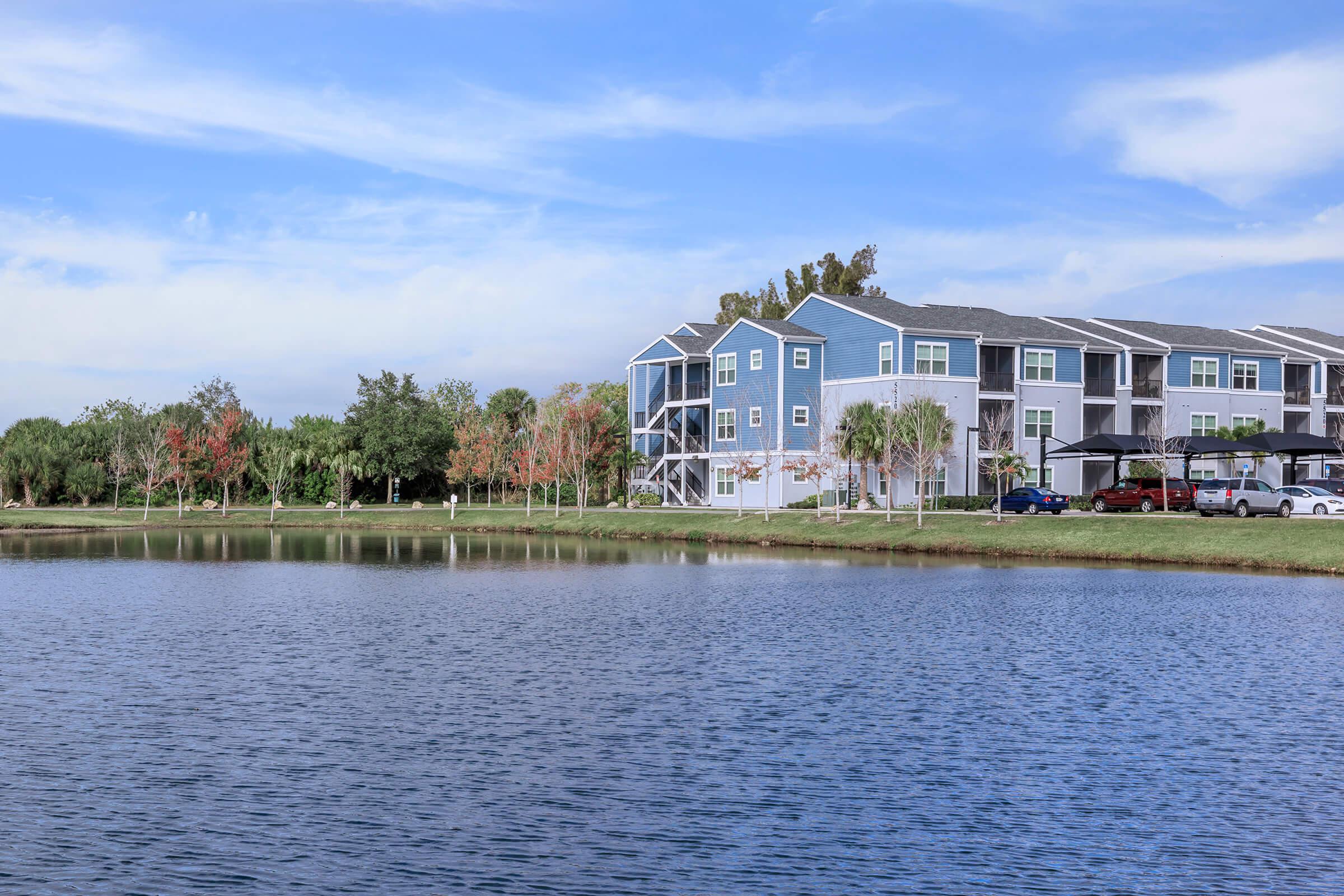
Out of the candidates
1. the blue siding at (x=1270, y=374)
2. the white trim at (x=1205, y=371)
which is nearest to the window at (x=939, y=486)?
the white trim at (x=1205, y=371)

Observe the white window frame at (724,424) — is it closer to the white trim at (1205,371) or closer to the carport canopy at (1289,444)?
the carport canopy at (1289,444)

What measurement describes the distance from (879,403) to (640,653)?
168 ft

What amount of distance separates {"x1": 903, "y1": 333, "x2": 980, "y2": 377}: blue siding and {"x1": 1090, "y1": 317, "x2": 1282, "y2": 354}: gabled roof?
1517cm

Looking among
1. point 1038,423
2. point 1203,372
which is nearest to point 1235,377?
point 1203,372

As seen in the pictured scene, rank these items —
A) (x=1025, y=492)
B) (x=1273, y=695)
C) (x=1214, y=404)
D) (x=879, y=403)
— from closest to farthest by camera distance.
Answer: (x=1273, y=695), (x=1025, y=492), (x=879, y=403), (x=1214, y=404)

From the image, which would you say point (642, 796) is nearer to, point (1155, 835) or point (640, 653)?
point (1155, 835)

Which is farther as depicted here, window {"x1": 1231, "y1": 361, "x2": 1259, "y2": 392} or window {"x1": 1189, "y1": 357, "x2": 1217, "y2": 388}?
window {"x1": 1231, "y1": 361, "x2": 1259, "y2": 392}

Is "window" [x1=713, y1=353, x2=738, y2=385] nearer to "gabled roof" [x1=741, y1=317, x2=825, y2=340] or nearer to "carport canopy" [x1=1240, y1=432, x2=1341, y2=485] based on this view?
"gabled roof" [x1=741, y1=317, x2=825, y2=340]

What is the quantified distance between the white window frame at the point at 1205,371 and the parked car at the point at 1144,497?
21.2 meters

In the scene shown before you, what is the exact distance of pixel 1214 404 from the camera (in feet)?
275

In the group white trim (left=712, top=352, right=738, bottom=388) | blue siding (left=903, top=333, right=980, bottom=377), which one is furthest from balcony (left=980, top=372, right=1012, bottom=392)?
white trim (left=712, top=352, right=738, bottom=388)

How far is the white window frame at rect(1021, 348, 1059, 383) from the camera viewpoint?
78625 millimetres

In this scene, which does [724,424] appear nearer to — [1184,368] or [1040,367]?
[1040,367]

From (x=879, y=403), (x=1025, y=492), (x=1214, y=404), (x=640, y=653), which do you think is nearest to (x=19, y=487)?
(x=879, y=403)
